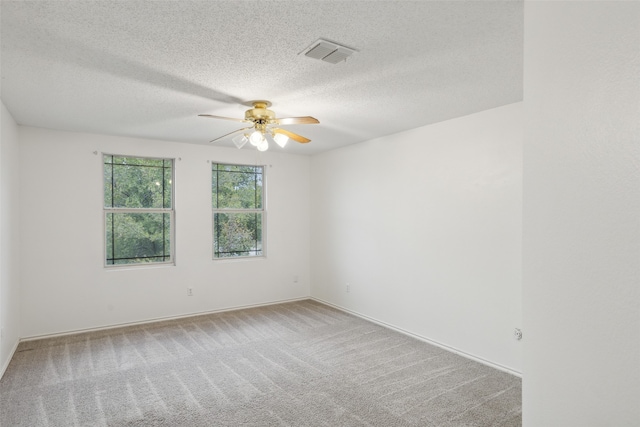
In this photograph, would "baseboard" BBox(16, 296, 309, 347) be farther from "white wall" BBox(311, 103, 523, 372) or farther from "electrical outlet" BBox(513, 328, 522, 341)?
"electrical outlet" BBox(513, 328, 522, 341)

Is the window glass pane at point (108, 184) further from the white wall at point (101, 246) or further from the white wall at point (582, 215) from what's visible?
the white wall at point (582, 215)

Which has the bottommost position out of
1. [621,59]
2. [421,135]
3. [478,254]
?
[478,254]

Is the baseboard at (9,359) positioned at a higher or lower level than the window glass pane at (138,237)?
lower

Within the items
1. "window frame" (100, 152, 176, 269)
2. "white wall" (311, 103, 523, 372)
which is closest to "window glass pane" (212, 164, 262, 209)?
"window frame" (100, 152, 176, 269)

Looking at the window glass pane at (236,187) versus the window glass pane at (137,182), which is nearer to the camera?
the window glass pane at (137,182)

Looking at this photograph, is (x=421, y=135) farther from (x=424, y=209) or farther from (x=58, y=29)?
(x=58, y=29)

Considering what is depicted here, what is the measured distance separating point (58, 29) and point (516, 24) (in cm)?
244

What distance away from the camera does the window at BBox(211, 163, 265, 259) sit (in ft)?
18.2

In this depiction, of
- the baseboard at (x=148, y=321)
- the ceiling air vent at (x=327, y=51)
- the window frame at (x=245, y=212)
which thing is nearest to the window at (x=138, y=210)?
the window frame at (x=245, y=212)

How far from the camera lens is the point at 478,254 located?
12.0ft

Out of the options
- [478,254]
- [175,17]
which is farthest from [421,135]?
[175,17]

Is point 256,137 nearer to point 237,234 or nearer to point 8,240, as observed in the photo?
point 8,240

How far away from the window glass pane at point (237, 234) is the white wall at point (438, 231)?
1229 millimetres

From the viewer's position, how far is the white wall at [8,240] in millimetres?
3381
